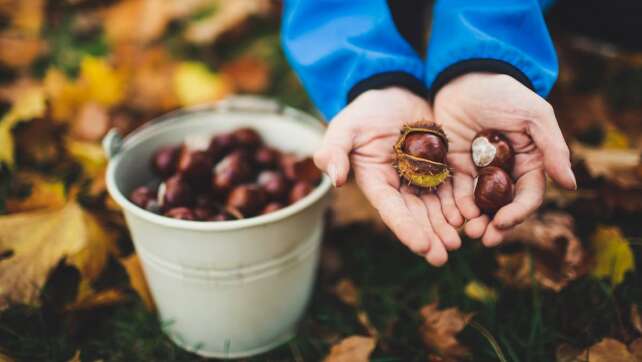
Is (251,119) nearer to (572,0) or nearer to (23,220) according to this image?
(23,220)

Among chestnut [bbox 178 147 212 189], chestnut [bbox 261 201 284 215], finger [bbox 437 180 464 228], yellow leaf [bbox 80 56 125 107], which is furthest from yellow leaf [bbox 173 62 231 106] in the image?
finger [bbox 437 180 464 228]

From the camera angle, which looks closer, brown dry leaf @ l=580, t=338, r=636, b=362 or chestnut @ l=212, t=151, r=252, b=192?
brown dry leaf @ l=580, t=338, r=636, b=362

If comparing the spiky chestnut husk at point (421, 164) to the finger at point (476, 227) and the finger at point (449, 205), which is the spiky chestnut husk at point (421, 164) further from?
the finger at point (476, 227)

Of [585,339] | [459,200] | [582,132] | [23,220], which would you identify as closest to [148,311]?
[23,220]

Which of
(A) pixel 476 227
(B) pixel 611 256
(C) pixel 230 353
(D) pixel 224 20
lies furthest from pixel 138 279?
(D) pixel 224 20

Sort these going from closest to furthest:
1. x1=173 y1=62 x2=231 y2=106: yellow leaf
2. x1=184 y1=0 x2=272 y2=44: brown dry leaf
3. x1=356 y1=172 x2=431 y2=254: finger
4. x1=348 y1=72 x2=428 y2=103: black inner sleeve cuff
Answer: x1=356 y1=172 x2=431 y2=254: finger < x1=348 y1=72 x2=428 y2=103: black inner sleeve cuff < x1=173 y1=62 x2=231 y2=106: yellow leaf < x1=184 y1=0 x2=272 y2=44: brown dry leaf

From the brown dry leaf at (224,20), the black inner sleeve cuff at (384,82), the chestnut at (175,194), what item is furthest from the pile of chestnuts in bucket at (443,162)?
the brown dry leaf at (224,20)

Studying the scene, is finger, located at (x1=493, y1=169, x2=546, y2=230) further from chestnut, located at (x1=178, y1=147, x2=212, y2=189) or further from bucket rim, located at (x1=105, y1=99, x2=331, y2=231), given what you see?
chestnut, located at (x1=178, y1=147, x2=212, y2=189)

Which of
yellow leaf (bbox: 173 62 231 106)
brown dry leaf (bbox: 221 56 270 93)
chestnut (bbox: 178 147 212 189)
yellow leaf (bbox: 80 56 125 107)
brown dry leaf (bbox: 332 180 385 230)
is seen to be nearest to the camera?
chestnut (bbox: 178 147 212 189)
